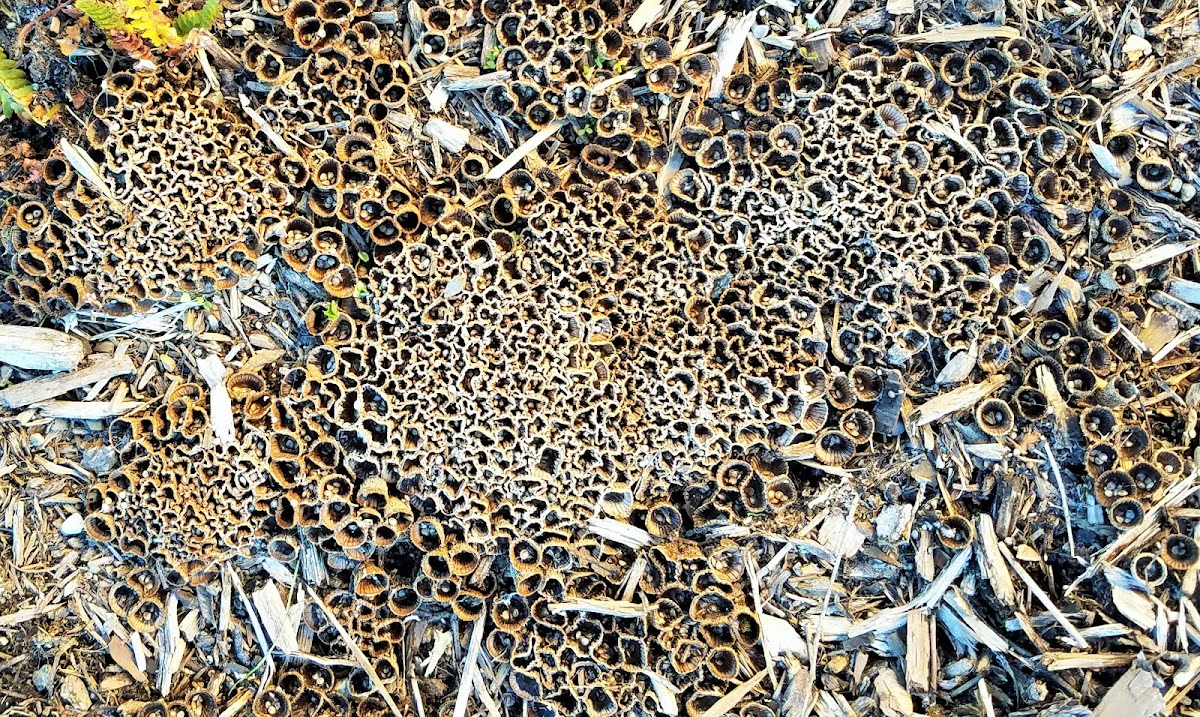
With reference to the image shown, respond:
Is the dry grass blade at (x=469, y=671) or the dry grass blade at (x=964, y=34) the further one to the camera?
the dry grass blade at (x=964, y=34)

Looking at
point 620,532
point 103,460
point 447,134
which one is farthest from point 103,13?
point 620,532

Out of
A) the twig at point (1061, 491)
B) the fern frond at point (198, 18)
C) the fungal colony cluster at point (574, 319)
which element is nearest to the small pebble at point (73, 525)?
the fungal colony cluster at point (574, 319)

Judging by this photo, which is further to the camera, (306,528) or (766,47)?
(766,47)

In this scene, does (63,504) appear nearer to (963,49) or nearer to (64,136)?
(64,136)

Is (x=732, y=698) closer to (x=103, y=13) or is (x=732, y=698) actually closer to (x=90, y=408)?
(x=90, y=408)

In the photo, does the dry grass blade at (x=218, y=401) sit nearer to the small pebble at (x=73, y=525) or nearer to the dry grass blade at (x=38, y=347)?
the dry grass blade at (x=38, y=347)

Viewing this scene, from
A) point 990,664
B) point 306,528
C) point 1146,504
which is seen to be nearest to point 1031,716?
point 990,664
